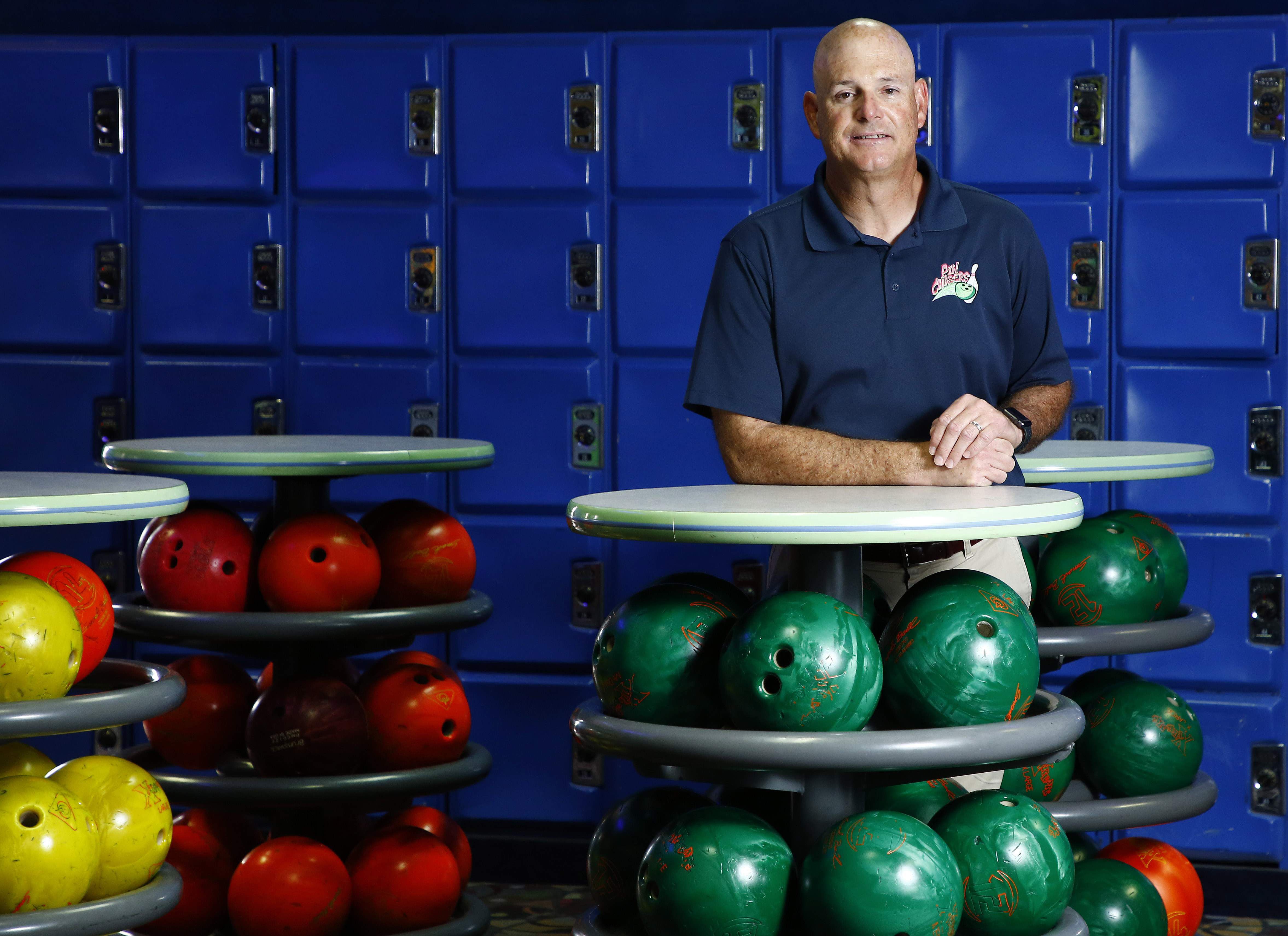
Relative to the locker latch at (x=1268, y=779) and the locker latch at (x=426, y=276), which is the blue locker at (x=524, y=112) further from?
the locker latch at (x=1268, y=779)

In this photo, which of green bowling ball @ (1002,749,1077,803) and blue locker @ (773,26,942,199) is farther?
blue locker @ (773,26,942,199)

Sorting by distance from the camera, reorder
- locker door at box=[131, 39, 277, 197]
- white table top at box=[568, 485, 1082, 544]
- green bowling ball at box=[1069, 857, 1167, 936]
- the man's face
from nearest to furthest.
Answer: white table top at box=[568, 485, 1082, 544] < the man's face < green bowling ball at box=[1069, 857, 1167, 936] < locker door at box=[131, 39, 277, 197]

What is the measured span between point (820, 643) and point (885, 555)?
0.56 m

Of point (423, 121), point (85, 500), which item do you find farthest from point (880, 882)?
point (423, 121)

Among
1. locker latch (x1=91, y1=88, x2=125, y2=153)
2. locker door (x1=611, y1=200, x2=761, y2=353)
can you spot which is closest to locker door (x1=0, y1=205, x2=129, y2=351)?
locker latch (x1=91, y1=88, x2=125, y2=153)

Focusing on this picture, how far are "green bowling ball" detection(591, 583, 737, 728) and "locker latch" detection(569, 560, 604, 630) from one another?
5.69 feet

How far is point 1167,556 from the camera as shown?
2674 millimetres

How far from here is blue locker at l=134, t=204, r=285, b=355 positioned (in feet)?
12.5

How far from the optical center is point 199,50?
3771 mm

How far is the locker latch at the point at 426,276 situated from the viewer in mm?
3740

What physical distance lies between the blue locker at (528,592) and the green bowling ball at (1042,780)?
1527 mm

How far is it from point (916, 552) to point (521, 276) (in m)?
1.78

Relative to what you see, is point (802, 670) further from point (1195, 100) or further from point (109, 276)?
point (109, 276)

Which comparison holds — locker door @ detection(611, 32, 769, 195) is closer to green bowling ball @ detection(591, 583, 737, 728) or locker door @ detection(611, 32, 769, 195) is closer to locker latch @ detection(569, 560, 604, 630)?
locker latch @ detection(569, 560, 604, 630)
